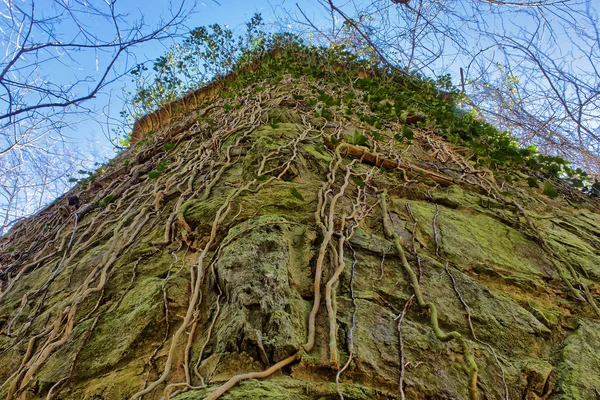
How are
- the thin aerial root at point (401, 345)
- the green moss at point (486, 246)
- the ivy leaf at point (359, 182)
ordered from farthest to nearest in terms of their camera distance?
the ivy leaf at point (359, 182) → the green moss at point (486, 246) → the thin aerial root at point (401, 345)

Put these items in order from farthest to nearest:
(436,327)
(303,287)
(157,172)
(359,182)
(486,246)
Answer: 1. (157,172)
2. (359,182)
3. (486,246)
4. (303,287)
5. (436,327)

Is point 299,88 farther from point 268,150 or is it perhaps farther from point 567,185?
point 567,185

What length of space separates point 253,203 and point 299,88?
2369mm

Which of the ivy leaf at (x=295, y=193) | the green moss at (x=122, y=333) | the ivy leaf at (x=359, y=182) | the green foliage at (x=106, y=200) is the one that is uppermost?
the green foliage at (x=106, y=200)

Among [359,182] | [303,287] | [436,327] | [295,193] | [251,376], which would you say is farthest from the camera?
[359,182]

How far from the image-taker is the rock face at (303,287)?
1.08 metres

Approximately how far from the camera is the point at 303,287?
1.34 meters

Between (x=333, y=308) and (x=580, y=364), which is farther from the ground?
(x=333, y=308)

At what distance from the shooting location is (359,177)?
2.22 meters

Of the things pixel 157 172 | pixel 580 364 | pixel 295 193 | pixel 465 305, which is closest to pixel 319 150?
pixel 295 193

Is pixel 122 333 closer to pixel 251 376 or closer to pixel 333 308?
pixel 251 376

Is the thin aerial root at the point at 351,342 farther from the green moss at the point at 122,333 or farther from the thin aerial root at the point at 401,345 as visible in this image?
the green moss at the point at 122,333

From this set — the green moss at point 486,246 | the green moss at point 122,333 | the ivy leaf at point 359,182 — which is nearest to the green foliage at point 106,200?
the green moss at point 122,333

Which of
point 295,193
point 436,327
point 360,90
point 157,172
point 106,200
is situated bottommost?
point 436,327
